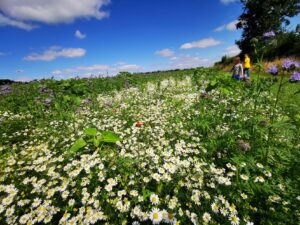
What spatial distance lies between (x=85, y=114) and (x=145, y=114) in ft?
6.56

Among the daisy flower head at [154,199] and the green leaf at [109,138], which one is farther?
the green leaf at [109,138]

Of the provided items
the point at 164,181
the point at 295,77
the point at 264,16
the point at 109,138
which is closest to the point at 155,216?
the point at 164,181

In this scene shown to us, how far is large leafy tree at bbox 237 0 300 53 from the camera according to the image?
2876cm

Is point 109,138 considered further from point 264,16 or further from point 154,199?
point 264,16

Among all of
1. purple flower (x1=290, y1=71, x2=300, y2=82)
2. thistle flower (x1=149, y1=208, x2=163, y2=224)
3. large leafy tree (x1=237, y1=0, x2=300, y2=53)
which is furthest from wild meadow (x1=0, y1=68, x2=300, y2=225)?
large leafy tree (x1=237, y1=0, x2=300, y2=53)

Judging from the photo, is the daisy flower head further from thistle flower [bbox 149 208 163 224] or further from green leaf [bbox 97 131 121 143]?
green leaf [bbox 97 131 121 143]

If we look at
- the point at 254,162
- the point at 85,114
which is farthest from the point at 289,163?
the point at 85,114

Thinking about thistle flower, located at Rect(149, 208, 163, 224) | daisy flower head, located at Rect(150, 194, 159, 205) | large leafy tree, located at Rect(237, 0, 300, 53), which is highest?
large leafy tree, located at Rect(237, 0, 300, 53)

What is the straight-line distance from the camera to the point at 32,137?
16.1ft

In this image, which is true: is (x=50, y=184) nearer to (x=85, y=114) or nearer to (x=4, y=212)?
(x=4, y=212)

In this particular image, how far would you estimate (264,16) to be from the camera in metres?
29.1

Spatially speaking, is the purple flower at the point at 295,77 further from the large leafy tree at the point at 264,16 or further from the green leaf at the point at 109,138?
the large leafy tree at the point at 264,16

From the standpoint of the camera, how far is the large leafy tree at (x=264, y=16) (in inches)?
1132

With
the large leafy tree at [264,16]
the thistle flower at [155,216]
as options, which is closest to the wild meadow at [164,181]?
the thistle flower at [155,216]
